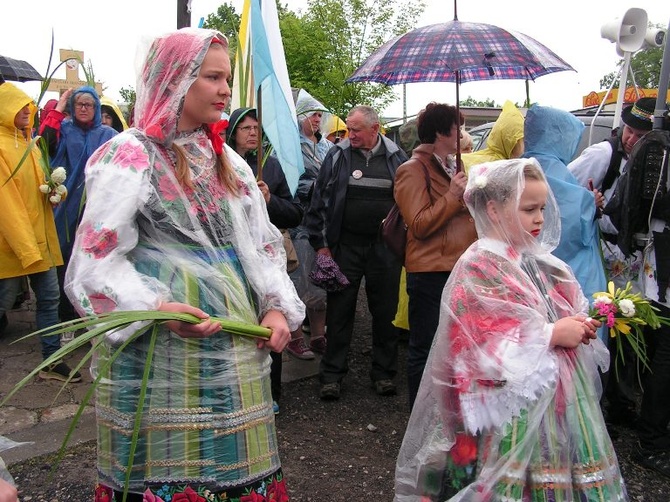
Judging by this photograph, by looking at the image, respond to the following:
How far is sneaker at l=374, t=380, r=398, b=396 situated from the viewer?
14.8 ft

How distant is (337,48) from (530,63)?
11812 mm

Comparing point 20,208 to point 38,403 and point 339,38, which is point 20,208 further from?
point 339,38

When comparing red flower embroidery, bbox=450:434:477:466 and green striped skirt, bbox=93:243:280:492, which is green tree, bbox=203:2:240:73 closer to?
green striped skirt, bbox=93:243:280:492

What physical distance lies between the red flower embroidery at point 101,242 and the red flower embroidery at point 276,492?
83cm

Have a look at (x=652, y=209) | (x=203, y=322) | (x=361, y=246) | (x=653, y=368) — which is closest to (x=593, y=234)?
(x=652, y=209)

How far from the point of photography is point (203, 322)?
6.25ft

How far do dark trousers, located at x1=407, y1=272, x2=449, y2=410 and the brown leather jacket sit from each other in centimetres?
7

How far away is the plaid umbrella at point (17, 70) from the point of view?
837cm

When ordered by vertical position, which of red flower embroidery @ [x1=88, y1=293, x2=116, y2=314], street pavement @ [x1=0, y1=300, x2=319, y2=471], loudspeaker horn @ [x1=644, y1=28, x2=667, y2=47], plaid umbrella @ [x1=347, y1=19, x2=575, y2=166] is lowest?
street pavement @ [x1=0, y1=300, x2=319, y2=471]

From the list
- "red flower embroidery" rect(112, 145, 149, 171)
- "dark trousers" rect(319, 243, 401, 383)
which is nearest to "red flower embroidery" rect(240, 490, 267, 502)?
"red flower embroidery" rect(112, 145, 149, 171)

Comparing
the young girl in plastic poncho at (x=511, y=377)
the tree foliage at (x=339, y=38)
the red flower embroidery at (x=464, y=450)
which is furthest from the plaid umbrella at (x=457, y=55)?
the tree foliage at (x=339, y=38)

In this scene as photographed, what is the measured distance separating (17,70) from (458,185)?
7.14 meters

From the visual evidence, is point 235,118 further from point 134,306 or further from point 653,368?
point 653,368

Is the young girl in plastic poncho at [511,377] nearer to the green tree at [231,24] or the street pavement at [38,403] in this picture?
the green tree at [231,24]
